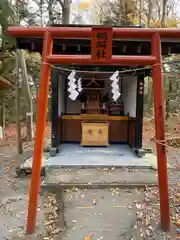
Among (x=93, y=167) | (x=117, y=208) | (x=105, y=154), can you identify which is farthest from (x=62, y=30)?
(x=105, y=154)

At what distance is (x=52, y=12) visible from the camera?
13.5m

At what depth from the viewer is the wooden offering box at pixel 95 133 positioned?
22.4 ft

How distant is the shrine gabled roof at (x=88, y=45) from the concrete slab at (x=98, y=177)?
8.76ft

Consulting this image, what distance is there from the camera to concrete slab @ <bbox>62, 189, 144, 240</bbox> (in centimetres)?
306

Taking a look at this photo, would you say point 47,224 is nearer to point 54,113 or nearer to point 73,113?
point 54,113

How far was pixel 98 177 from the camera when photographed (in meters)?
4.67

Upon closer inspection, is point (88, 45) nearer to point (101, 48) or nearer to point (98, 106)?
point (101, 48)

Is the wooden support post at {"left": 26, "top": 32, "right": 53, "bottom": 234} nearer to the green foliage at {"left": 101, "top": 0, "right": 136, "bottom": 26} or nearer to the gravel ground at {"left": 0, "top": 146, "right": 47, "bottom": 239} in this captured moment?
the gravel ground at {"left": 0, "top": 146, "right": 47, "bottom": 239}

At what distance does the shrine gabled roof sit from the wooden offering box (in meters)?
2.07

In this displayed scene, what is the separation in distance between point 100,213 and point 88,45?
133 inches

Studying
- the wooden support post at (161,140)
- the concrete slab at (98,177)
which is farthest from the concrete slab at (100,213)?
the wooden support post at (161,140)

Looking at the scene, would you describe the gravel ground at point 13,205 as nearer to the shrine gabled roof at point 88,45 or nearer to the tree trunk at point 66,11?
the shrine gabled roof at point 88,45

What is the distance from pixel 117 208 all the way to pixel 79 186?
910 millimetres

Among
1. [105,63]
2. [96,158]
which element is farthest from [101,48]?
[96,158]
